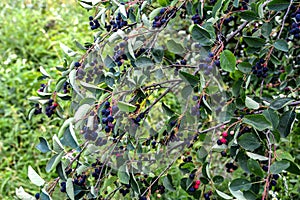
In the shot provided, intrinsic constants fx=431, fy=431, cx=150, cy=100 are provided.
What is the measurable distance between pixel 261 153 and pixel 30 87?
2026mm

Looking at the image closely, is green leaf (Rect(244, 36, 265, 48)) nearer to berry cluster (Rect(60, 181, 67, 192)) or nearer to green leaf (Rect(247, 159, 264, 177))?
→ green leaf (Rect(247, 159, 264, 177))

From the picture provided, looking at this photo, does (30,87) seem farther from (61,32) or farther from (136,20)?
(136,20)

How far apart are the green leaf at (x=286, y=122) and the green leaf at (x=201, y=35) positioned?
0.83 feet

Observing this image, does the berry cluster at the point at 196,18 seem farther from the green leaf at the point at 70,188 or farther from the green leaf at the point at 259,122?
the green leaf at the point at 70,188

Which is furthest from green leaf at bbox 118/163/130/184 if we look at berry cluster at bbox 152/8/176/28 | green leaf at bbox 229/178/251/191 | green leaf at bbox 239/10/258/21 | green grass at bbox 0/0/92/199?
green grass at bbox 0/0/92/199

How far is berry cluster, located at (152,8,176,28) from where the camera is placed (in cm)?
99

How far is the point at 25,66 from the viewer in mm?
2861

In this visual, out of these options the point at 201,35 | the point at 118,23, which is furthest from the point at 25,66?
the point at 201,35

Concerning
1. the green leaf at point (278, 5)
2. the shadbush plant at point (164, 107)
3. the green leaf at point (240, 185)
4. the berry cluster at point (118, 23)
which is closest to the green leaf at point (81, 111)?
the shadbush plant at point (164, 107)

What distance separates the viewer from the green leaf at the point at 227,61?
84 centimetres

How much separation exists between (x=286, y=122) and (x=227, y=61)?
0.24 meters

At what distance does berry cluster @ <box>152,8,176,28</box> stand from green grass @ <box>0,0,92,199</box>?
1.22 meters

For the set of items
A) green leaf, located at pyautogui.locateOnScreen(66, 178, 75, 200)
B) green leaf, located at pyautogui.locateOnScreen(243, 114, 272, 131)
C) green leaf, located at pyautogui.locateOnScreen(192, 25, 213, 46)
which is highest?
green leaf, located at pyautogui.locateOnScreen(192, 25, 213, 46)

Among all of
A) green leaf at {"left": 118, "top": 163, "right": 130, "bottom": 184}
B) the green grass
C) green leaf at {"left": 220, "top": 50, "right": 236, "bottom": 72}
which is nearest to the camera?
green leaf at {"left": 220, "top": 50, "right": 236, "bottom": 72}
